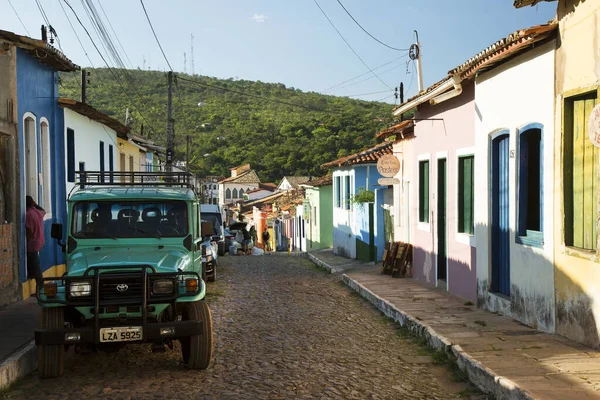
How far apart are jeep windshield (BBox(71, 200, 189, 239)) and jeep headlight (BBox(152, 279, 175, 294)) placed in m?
1.27

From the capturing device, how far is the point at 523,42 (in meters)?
8.88

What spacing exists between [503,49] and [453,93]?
2927mm

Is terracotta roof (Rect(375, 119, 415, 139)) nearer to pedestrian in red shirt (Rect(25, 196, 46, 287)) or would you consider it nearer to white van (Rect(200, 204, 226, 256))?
white van (Rect(200, 204, 226, 256))

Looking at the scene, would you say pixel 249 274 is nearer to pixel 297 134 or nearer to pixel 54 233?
pixel 54 233

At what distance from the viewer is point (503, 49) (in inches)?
383

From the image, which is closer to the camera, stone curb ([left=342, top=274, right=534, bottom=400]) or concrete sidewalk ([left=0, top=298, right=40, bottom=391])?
stone curb ([left=342, top=274, right=534, bottom=400])

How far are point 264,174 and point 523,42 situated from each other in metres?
70.5

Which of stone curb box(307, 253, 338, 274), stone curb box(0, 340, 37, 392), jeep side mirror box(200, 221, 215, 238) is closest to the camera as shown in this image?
stone curb box(0, 340, 37, 392)

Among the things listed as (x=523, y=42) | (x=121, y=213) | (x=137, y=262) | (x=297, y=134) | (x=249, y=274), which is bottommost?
(x=249, y=274)

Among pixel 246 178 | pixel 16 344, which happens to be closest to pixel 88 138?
pixel 16 344

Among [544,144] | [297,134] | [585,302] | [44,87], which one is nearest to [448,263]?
[544,144]

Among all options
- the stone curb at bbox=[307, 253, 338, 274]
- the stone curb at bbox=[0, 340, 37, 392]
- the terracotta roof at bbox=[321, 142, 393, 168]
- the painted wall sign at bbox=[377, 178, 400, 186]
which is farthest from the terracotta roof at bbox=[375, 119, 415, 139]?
the stone curb at bbox=[0, 340, 37, 392]

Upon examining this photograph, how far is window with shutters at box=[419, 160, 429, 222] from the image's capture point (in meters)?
15.9

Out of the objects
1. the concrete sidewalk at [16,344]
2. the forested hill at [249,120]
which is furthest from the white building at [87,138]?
the forested hill at [249,120]
